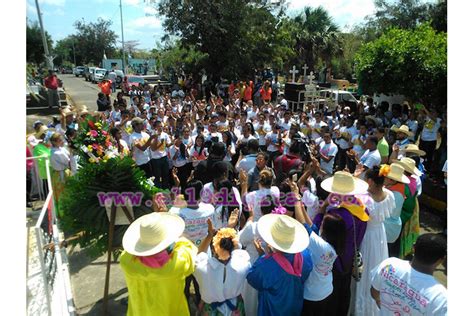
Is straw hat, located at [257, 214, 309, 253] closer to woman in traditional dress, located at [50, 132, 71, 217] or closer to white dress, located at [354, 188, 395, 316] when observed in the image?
white dress, located at [354, 188, 395, 316]

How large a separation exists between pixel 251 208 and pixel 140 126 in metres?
3.87

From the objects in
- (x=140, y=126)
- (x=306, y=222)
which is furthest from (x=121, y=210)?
(x=140, y=126)

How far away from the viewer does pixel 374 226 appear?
12.7ft

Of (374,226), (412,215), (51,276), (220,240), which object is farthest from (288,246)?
(51,276)

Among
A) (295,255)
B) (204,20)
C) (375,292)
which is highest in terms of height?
(204,20)

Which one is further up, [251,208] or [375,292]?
[251,208]

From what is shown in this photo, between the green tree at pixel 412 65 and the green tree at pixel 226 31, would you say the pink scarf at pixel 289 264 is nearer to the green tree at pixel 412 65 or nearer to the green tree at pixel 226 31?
the green tree at pixel 412 65

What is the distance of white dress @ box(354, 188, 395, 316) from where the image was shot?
3785 millimetres

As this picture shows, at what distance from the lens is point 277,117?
9.65 metres

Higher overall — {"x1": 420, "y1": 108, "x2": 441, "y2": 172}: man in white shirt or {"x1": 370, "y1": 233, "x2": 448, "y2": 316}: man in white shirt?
{"x1": 420, "y1": 108, "x2": 441, "y2": 172}: man in white shirt

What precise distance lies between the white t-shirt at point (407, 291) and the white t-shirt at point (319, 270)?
408mm

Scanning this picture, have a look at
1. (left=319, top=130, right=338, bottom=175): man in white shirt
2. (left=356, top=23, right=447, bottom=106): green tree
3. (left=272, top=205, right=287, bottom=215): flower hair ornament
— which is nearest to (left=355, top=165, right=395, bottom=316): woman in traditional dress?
(left=272, top=205, right=287, bottom=215): flower hair ornament

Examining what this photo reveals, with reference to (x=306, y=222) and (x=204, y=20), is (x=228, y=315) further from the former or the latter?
(x=204, y=20)

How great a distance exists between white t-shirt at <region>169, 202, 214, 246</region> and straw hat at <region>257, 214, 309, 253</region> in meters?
0.94
